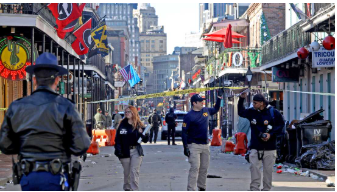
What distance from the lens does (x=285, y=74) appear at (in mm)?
29281

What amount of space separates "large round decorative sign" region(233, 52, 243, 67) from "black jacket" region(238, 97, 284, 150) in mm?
28724

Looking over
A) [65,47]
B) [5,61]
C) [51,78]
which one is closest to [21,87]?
[65,47]

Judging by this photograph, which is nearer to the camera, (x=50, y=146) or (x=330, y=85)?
(x=50, y=146)

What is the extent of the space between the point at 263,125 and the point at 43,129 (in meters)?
5.56

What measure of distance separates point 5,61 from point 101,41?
14.3 metres

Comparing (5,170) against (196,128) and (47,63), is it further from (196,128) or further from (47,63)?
(47,63)

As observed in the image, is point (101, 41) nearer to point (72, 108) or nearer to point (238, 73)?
point (238, 73)

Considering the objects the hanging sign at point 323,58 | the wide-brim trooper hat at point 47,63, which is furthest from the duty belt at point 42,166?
the hanging sign at point 323,58

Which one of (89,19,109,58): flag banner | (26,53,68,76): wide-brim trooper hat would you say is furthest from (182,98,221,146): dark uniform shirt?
(89,19,109,58): flag banner

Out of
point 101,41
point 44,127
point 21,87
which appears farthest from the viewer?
point 101,41

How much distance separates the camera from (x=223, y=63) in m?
41.9

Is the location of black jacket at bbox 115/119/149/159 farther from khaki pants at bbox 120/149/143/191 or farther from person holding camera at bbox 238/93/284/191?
person holding camera at bbox 238/93/284/191

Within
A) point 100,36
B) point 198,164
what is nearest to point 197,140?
point 198,164

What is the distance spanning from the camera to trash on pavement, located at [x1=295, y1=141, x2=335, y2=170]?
1537 cm
